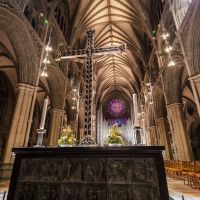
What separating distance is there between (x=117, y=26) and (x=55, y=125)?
1576 cm

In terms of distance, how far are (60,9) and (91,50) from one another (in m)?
11.8

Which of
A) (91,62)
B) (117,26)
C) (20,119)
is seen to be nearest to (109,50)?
(91,62)

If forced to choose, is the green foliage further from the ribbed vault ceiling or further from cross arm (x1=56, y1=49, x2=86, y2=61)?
the ribbed vault ceiling

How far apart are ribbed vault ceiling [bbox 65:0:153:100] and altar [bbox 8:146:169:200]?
9904 mm

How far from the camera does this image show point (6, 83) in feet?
52.6

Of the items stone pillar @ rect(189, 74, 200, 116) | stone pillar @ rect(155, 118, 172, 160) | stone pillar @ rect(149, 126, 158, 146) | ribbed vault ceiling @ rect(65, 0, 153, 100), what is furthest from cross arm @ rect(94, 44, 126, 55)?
stone pillar @ rect(149, 126, 158, 146)

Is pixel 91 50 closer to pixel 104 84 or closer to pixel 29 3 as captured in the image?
pixel 29 3

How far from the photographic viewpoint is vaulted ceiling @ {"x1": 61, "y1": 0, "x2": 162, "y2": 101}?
17.4 meters

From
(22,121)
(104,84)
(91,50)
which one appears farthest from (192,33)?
(104,84)

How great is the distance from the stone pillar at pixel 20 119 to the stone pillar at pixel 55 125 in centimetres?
437

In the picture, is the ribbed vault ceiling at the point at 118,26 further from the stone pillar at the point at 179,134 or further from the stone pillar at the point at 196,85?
the stone pillar at the point at 179,134

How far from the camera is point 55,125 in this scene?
45.2ft

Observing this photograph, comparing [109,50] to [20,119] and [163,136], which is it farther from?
[163,136]

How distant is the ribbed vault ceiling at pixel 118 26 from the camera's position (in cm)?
1755
